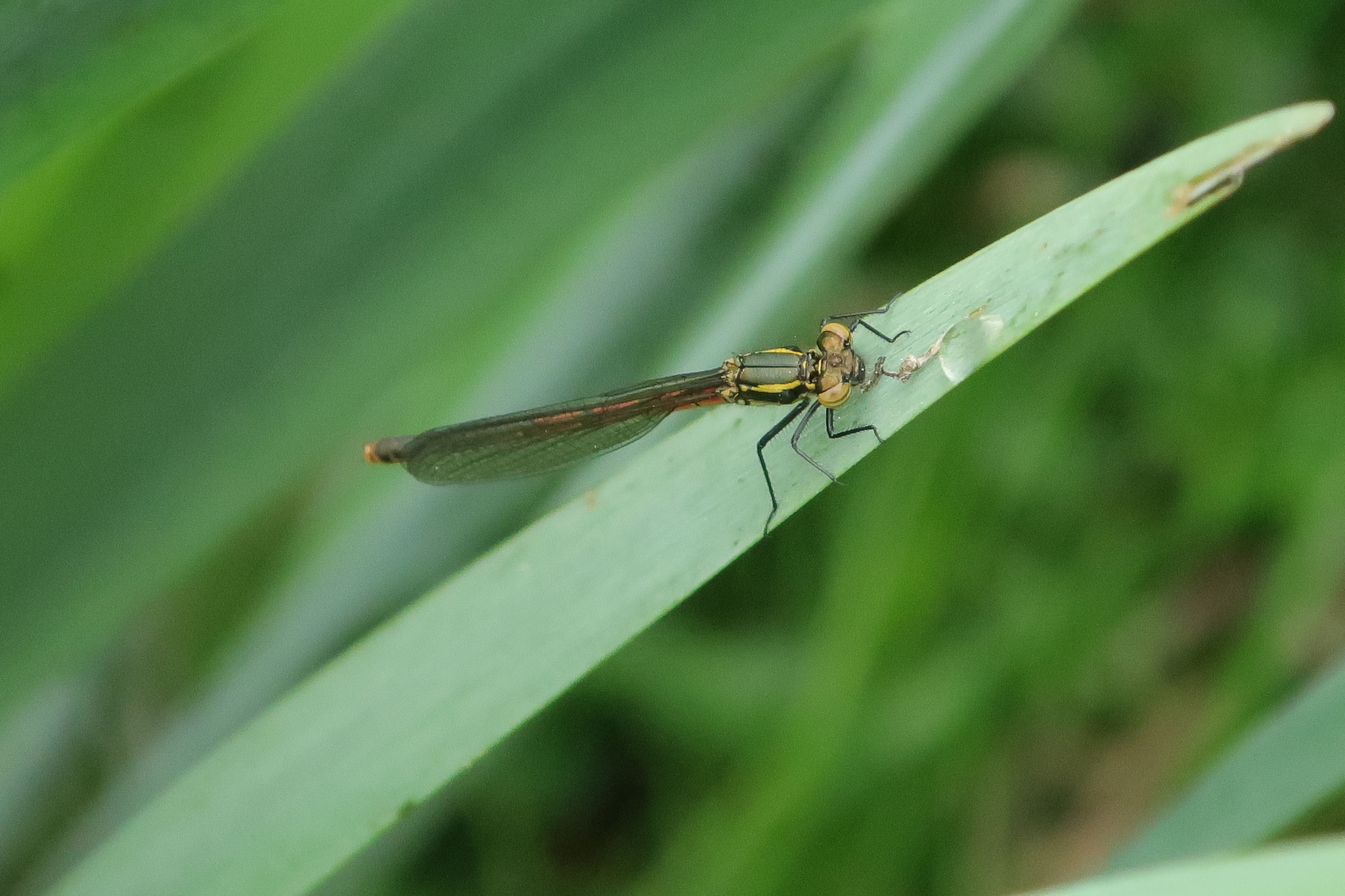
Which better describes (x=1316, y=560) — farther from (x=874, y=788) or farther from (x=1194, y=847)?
(x=1194, y=847)

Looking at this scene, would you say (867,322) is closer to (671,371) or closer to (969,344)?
(671,371)

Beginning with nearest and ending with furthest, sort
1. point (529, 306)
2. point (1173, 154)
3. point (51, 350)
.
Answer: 1. point (1173, 154)
2. point (51, 350)
3. point (529, 306)

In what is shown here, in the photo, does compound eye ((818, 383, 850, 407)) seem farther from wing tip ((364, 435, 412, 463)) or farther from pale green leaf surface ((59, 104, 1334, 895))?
wing tip ((364, 435, 412, 463))

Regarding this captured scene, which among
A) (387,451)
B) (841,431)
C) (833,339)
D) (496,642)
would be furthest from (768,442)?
(387,451)

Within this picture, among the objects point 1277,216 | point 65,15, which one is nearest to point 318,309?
point 65,15

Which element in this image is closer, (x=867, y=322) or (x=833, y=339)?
(x=867, y=322)

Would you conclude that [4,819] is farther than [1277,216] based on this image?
No

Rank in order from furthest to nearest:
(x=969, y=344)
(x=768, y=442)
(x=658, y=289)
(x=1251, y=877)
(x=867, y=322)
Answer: (x=658, y=289), (x=867, y=322), (x=768, y=442), (x=969, y=344), (x=1251, y=877)

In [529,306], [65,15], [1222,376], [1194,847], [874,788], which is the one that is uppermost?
[529,306]
